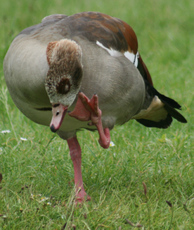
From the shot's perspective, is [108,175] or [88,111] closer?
[88,111]

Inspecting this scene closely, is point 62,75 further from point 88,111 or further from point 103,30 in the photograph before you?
point 103,30

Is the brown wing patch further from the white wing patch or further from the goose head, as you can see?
the goose head

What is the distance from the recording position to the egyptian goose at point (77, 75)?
3236 millimetres

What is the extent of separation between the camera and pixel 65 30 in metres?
3.66

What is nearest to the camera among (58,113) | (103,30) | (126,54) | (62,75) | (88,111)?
(62,75)

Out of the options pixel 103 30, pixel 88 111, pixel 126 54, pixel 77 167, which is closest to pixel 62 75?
pixel 88 111

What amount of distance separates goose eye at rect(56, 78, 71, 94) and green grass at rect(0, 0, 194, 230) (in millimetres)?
690

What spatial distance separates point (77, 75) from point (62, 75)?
0.43ft

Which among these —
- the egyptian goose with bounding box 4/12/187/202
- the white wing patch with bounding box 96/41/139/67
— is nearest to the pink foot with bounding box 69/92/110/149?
the egyptian goose with bounding box 4/12/187/202

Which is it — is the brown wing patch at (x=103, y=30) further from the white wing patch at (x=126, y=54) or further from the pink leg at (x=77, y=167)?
the pink leg at (x=77, y=167)

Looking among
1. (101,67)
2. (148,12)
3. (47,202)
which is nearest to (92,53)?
(101,67)

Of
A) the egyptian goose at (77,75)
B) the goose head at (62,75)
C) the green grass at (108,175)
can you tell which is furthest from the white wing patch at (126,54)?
the green grass at (108,175)

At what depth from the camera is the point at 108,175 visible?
4125 mm

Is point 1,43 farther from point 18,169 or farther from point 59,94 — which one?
point 59,94
